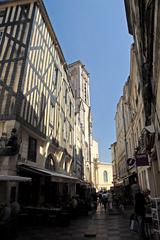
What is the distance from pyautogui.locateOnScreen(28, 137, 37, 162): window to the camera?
10791mm

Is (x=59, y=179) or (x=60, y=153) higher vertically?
(x=60, y=153)

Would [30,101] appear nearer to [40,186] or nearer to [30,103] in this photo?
[30,103]

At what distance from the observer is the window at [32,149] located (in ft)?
35.4

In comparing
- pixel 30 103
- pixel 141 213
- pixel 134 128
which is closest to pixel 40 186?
pixel 30 103

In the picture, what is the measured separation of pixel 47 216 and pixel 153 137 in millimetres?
5636

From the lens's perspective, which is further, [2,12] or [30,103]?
[2,12]

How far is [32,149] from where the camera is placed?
1114cm

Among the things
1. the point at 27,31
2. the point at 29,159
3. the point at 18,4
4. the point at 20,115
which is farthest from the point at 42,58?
the point at 29,159

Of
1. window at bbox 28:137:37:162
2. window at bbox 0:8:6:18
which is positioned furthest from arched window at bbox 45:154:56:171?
window at bbox 0:8:6:18

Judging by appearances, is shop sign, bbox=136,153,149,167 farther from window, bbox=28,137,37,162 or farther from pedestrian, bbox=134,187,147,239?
window, bbox=28,137,37,162

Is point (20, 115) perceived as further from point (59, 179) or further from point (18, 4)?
point (18, 4)

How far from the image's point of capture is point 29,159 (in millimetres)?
10625

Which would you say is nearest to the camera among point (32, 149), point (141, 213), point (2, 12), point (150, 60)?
point (150, 60)

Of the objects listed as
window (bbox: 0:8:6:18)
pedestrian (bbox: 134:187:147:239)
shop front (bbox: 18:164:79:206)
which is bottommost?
pedestrian (bbox: 134:187:147:239)
